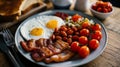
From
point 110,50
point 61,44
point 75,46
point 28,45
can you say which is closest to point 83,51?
point 75,46

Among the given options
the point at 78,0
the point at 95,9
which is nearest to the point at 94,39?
the point at 95,9

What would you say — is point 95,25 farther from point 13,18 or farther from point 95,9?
point 13,18

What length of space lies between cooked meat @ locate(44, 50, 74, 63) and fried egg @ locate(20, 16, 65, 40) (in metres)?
0.27

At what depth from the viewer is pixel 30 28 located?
179 cm

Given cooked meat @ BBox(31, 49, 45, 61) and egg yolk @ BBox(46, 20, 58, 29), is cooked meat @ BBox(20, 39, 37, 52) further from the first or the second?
egg yolk @ BBox(46, 20, 58, 29)

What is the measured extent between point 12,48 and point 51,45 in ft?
0.96

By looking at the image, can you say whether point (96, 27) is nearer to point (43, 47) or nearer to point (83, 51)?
point (83, 51)

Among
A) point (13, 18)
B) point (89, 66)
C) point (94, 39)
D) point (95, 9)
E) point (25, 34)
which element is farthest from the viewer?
point (95, 9)

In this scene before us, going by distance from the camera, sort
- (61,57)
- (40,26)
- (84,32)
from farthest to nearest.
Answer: (40,26), (84,32), (61,57)

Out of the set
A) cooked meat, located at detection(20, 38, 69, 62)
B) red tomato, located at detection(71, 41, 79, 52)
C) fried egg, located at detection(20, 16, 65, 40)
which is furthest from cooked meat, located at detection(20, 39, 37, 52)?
red tomato, located at detection(71, 41, 79, 52)

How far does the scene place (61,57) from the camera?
4.76ft

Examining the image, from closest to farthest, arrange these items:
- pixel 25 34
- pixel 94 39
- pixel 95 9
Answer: pixel 94 39, pixel 25 34, pixel 95 9

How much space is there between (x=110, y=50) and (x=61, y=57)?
444 millimetres

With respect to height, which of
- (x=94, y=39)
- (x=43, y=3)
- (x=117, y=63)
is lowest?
(x=117, y=63)
